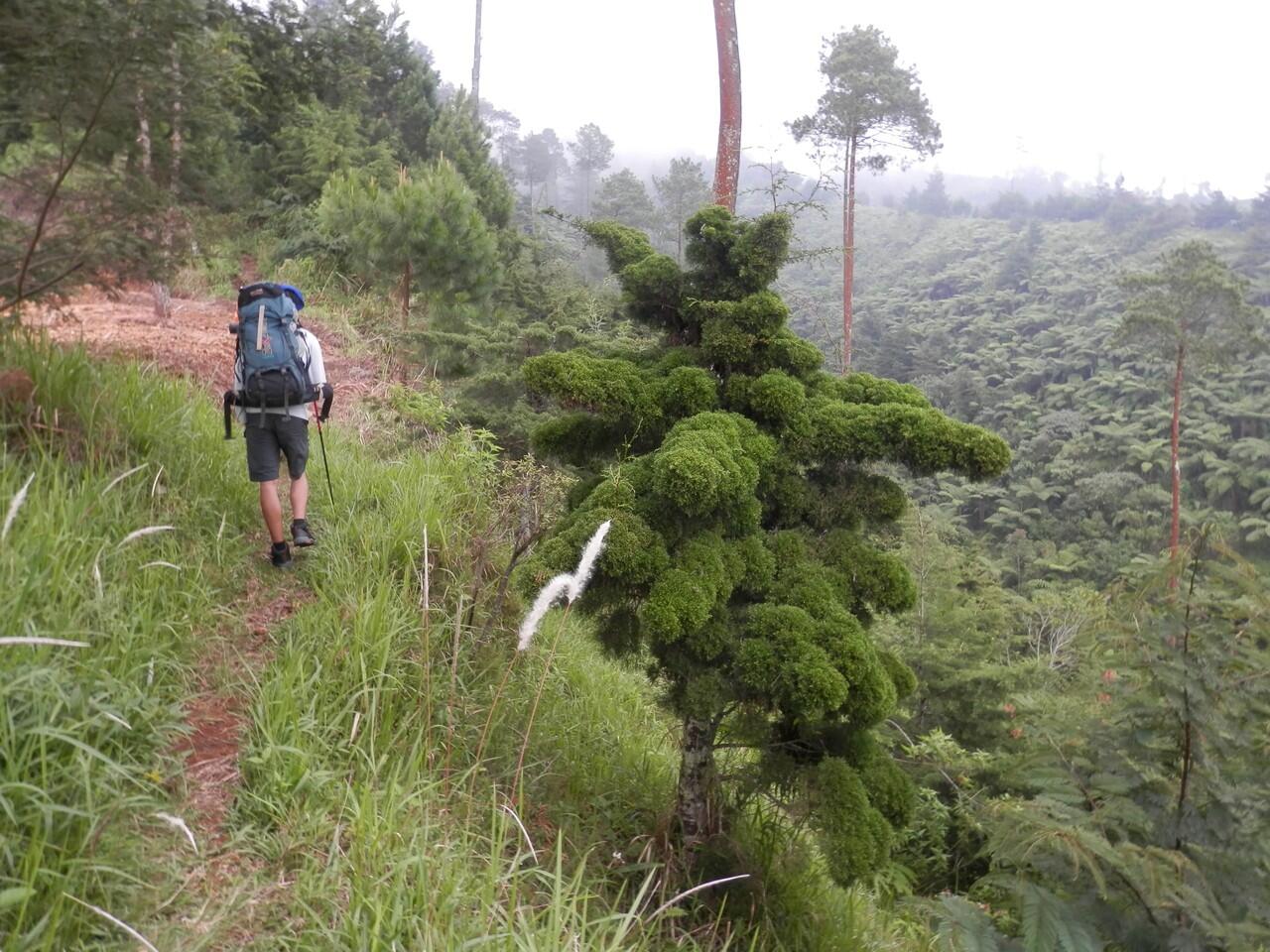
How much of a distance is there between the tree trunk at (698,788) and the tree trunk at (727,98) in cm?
459

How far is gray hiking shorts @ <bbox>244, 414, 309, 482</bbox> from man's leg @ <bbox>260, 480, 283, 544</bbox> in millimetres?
43

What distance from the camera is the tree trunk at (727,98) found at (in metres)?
6.65

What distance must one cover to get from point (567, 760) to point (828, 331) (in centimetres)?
321

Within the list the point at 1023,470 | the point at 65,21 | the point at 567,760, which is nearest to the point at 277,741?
the point at 567,760

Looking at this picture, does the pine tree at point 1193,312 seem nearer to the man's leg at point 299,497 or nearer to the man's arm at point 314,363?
the man's arm at point 314,363

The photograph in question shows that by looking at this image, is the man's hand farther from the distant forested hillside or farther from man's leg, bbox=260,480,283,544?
the distant forested hillside

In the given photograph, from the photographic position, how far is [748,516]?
324 centimetres

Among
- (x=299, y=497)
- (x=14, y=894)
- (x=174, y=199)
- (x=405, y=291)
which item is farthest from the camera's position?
(x=405, y=291)

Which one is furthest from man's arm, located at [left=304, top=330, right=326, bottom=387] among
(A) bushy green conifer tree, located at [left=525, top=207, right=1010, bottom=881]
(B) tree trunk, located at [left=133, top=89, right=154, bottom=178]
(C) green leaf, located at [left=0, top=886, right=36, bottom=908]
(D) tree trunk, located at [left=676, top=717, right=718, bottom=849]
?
(C) green leaf, located at [left=0, top=886, right=36, bottom=908]

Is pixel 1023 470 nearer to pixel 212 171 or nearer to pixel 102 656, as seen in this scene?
pixel 212 171

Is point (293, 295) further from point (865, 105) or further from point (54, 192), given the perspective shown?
point (865, 105)

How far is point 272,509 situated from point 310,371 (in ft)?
2.63

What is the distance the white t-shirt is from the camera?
13.2ft

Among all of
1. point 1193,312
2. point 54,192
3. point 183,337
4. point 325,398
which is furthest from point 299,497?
point 1193,312
